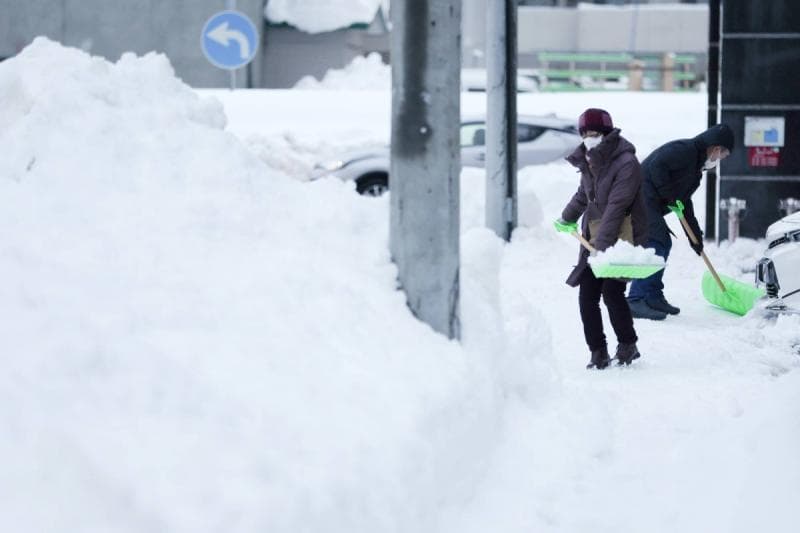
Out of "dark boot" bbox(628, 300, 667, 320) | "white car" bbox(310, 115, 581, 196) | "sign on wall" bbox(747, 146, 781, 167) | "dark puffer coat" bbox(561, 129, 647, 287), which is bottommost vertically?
"dark boot" bbox(628, 300, 667, 320)

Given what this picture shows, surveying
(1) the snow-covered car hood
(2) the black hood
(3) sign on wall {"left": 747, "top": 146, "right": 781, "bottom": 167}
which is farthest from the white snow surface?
(3) sign on wall {"left": 747, "top": 146, "right": 781, "bottom": 167}

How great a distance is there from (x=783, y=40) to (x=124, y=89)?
33.5ft

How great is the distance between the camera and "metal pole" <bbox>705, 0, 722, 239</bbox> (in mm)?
15336

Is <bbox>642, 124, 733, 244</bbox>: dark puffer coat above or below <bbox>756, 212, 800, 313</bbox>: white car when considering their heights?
above

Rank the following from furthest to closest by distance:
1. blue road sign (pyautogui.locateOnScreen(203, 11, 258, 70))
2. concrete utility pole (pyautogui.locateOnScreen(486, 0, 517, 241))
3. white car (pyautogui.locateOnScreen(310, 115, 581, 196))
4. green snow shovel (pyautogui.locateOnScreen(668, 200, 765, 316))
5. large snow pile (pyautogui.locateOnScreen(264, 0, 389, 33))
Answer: large snow pile (pyautogui.locateOnScreen(264, 0, 389, 33)), white car (pyautogui.locateOnScreen(310, 115, 581, 196)), blue road sign (pyautogui.locateOnScreen(203, 11, 258, 70)), concrete utility pole (pyautogui.locateOnScreen(486, 0, 517, 241)), green snow shovel (pyautogui.locateOnScreen(668, 200, 765, 316))

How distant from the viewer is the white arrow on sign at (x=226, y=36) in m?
18.1

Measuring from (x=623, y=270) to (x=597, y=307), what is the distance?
0.41m

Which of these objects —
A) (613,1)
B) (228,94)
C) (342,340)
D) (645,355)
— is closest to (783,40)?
(645,355)

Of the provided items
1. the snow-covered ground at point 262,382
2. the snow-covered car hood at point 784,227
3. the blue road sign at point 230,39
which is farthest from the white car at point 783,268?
the blue road sign at point 230,39

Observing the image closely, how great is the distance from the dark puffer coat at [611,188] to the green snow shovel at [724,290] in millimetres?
2300

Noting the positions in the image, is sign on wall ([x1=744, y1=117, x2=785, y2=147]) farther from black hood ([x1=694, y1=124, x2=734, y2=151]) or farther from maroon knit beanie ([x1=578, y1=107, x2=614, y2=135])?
maroon knit beanie ([x1=578, y1=107, x2=614, y2=135])

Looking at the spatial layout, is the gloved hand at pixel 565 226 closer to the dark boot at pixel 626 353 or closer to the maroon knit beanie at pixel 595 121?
the maroon knit beanie at pixel 595 121

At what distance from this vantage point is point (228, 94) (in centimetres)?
2769

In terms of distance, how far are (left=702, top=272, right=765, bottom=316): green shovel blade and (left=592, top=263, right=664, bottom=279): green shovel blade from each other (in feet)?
8.95
